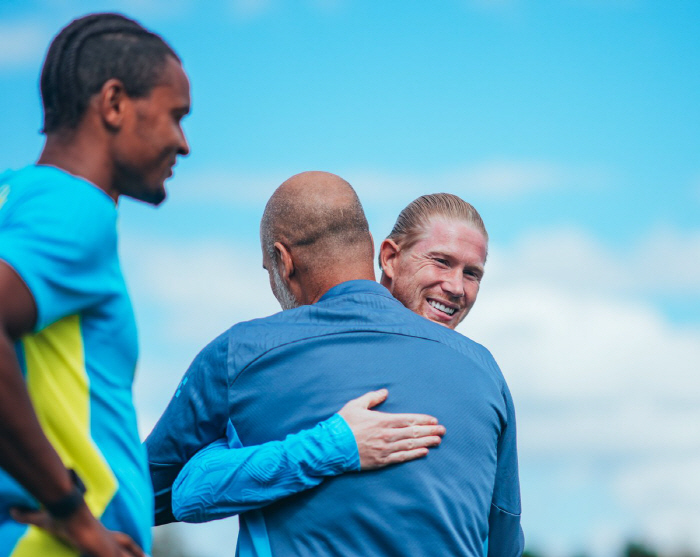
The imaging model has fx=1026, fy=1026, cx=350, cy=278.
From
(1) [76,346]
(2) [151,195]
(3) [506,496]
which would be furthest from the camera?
(3) [506,496]

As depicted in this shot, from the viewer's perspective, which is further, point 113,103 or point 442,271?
point 442,271

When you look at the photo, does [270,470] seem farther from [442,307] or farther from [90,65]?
[442,307]

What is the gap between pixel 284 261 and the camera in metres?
4.04

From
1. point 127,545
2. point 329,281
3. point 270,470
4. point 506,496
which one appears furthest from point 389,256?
point 127,545

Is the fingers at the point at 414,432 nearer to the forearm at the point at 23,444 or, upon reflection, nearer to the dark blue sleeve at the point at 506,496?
the dark blue sleeve at the point at 506,496

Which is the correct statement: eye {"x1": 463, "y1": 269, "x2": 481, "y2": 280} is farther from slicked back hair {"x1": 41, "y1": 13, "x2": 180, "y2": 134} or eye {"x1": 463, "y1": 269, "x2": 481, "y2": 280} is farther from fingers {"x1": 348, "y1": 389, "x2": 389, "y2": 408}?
slicked back hair {"x1": 41, "y1": 13, "x2": 180, "y2": 134}

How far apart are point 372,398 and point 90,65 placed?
1.54 metres

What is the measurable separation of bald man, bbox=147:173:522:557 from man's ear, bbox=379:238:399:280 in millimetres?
1463

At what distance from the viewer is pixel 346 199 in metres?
4.09

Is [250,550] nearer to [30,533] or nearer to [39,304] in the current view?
[30,533]

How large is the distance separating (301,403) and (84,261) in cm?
137

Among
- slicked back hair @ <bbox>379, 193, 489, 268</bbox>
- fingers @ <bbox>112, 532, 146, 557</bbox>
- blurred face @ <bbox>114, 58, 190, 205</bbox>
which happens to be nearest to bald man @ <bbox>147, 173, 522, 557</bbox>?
fingers @ <bbox>112, 532, 146, 557</bbox>

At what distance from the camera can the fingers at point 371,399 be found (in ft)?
11.5

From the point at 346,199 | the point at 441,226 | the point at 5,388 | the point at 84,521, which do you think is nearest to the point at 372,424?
the point at 346,199
